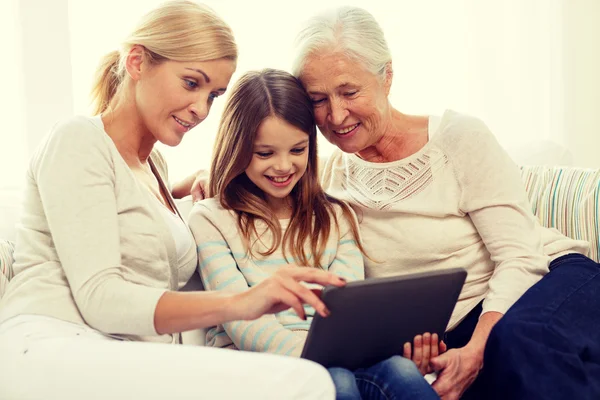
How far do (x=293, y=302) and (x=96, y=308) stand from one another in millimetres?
359

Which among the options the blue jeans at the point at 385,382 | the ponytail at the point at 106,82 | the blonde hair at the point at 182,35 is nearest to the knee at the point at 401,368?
the blue jeans at the point at 385,382

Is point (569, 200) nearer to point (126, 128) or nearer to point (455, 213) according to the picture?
point (455, 213)

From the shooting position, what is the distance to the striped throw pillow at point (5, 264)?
1432 millimetres

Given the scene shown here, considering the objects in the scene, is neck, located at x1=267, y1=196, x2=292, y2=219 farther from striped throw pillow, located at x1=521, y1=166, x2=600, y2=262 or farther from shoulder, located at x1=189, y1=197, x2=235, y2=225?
striped throw pillow, located at x1=521, y1=166, x2=600, y2=262

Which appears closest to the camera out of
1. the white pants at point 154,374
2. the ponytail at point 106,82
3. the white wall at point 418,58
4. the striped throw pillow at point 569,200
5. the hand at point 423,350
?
the white pants at point 154,374

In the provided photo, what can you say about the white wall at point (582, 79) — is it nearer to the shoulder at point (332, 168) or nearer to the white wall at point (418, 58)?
the white wall at point (418, 58)

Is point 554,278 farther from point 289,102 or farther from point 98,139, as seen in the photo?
point 98,139

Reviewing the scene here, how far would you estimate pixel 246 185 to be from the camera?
1799 mm

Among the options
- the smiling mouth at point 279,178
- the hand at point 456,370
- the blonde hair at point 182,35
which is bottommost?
the hand at point 456,370

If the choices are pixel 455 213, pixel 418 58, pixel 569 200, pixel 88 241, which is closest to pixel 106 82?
pixel 88 241

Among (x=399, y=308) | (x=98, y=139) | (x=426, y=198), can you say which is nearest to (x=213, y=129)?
(x=426, y=198)

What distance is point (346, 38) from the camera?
1.72 meters

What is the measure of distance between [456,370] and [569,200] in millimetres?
771

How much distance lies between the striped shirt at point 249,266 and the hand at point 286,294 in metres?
0.33
